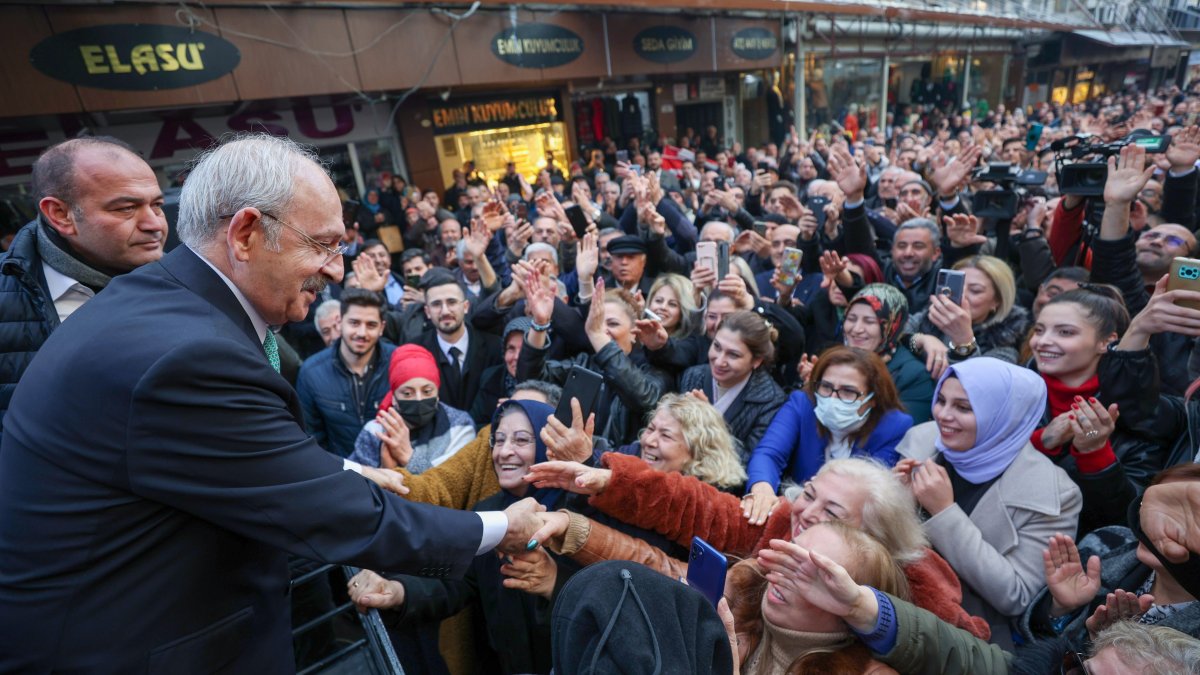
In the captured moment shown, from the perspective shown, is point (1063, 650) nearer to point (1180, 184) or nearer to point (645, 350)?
point (645, 350)

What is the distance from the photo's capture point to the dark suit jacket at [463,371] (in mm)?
3732

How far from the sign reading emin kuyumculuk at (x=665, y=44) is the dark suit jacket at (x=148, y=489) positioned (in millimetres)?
11099

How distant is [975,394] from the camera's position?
6.91 ft

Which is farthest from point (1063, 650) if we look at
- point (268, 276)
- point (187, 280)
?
point (187, 280)

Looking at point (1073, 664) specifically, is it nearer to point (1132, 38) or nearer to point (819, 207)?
point (819, 207)

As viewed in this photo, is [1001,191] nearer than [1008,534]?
No

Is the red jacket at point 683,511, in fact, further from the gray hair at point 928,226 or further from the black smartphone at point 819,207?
the black smartphone at point 819,207

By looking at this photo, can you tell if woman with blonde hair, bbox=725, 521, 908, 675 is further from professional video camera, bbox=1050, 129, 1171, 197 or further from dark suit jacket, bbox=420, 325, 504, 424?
professional video camera, bbox=1050, 129, 1171, 197

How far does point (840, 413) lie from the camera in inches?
99.9

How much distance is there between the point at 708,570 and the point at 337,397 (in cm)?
262

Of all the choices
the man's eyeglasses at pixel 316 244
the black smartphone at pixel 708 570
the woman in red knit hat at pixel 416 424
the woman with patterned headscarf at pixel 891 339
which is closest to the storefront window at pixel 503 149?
the woman in red knit hat at pixel 416 424

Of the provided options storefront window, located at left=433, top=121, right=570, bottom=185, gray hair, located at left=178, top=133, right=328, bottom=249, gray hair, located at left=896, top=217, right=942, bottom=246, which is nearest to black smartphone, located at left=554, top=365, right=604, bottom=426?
gray hair, located at left=178, top=133, right=328, bottom=249

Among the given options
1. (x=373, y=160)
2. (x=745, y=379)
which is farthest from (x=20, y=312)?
(x=373, y=160)

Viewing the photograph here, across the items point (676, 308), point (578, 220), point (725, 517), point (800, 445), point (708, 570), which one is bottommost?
point (800, 445)
